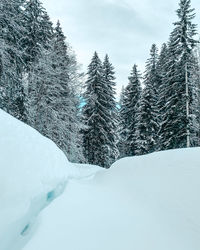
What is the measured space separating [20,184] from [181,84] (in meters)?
18.0

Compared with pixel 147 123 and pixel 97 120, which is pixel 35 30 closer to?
pixel 97 120

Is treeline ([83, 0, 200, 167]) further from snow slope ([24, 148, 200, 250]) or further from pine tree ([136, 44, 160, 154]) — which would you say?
snow slope ([24, 148, 200, 250])

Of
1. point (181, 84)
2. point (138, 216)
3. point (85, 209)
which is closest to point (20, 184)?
point (85, 209)

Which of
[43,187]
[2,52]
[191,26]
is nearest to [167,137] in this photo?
[191,26]

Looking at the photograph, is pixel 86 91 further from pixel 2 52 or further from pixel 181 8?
pixel 2 52

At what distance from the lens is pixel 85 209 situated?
10.4ft

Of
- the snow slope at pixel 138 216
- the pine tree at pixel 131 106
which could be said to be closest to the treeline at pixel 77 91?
the pine tree at pixel 131 106

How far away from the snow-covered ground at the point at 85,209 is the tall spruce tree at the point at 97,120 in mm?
16728

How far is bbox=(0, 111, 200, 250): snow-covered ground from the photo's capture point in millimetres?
2211

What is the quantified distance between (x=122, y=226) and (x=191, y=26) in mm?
19361

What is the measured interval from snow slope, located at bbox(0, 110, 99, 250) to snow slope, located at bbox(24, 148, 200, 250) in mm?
163

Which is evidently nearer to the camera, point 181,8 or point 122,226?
point 122,226

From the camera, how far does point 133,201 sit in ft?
12.8

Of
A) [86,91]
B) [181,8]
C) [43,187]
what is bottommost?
[43,187]
